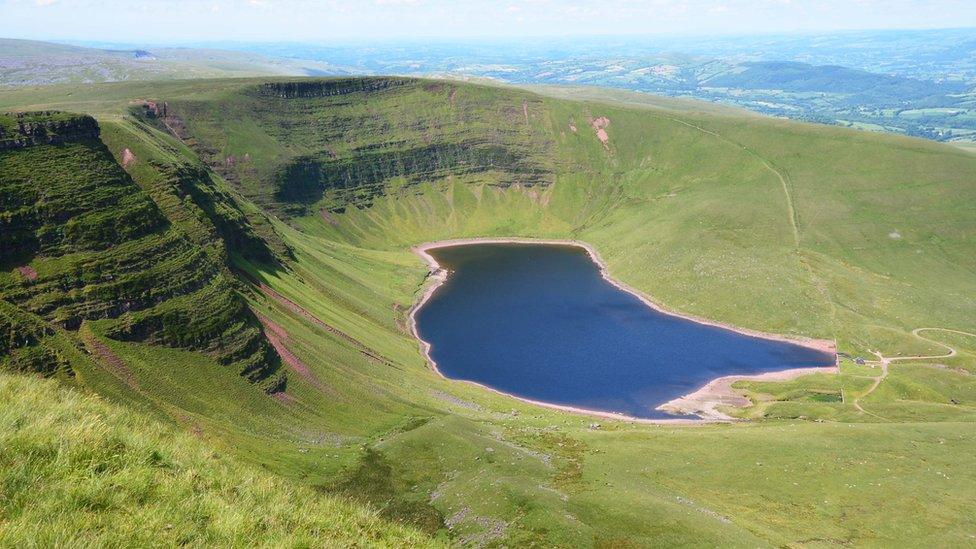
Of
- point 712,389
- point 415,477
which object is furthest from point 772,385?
point 415,477

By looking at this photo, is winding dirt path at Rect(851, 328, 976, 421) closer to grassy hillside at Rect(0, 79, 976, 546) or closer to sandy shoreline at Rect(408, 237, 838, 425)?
grassy hillside at Rect(0, 79, 976, 546)

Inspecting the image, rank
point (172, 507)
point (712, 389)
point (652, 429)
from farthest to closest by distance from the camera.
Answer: point (712, 389), point (652, 429), point (172, 507)

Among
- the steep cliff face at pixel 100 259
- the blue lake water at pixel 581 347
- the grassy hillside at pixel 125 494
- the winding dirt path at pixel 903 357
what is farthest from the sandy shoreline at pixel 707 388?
the grassy hillside at pixel 125 494

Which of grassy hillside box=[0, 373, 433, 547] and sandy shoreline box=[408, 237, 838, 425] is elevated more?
grassy hillside box=[0, 373, 433, 547]

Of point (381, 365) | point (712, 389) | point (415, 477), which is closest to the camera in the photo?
point (415, 477)

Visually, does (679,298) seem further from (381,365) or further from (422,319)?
(381,365)

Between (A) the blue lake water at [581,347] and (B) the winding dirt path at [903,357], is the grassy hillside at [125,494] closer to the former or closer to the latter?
(A) the blue lake water at [581,347]

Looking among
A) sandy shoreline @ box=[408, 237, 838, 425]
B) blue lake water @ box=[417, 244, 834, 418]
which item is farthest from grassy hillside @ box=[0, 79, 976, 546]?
blue lake water @ box=[417, 244, 834, 418]
